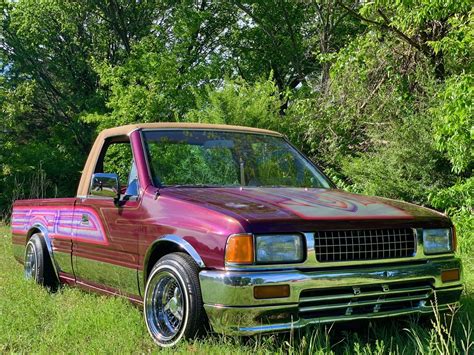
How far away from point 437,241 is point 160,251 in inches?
79.3

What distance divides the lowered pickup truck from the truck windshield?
12 millimetres

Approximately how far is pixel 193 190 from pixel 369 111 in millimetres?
9193

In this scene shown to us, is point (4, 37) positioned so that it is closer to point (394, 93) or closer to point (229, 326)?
point (394, 93)

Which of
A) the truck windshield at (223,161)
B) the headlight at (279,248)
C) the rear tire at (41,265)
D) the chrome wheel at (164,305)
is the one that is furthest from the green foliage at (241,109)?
the headlight at (279,248)

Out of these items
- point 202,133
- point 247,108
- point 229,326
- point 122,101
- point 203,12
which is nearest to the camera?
point 229,326

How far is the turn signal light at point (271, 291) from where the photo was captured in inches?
136

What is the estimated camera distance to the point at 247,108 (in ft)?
45.4

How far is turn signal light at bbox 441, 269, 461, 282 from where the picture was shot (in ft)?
13.5

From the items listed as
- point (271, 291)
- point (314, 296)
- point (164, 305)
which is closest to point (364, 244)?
point (314, 296)

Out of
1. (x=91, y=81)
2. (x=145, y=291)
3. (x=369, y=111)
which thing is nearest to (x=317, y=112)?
(x=369, y=111)

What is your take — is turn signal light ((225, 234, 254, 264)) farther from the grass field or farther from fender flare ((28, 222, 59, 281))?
fender flare ((28, 222, 59, 281))

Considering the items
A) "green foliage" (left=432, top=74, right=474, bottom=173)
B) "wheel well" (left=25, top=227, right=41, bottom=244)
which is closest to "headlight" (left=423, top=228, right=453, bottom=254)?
"green foliage" (left=432, top=74, right=474, bottom=173)

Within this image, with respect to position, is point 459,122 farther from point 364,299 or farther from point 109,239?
point 109,239

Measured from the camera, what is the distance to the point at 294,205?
395 cm
